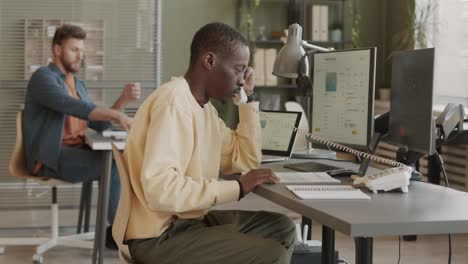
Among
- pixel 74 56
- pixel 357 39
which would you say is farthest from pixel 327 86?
pixel 357 39

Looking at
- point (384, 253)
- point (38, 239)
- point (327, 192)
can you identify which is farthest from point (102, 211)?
point (327, 192)

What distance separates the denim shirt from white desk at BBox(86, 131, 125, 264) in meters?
0.20

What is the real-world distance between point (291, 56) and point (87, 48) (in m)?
2.94

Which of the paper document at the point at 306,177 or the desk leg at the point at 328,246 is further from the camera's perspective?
the desk leg at the point at 328,246

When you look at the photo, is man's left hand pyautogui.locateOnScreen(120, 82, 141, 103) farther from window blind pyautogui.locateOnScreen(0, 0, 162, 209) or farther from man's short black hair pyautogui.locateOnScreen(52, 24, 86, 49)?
window blind pyautogui.locateOnScreen(0, 0, 162, 209)

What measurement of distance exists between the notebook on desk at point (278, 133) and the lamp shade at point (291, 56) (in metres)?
0.20

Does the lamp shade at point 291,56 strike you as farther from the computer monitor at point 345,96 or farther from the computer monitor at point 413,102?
the computer monitor at point 413,102

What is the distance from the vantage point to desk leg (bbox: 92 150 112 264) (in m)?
3.97

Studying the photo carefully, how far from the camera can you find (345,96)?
2.66 meters

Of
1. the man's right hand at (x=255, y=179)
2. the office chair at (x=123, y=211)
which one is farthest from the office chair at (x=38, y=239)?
the man's right hand at (x=255, y=179)

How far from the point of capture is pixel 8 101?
5570mm

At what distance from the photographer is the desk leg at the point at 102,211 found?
397 centimetres

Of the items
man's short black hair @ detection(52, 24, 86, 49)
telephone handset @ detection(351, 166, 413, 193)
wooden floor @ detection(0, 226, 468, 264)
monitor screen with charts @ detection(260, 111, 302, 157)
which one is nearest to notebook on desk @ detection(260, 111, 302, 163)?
monitor screen with charts @ detection(260, 111, 302, 157)

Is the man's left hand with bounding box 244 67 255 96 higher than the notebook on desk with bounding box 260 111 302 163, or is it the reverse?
the man's left hand with bounding box 244 67 255 96
